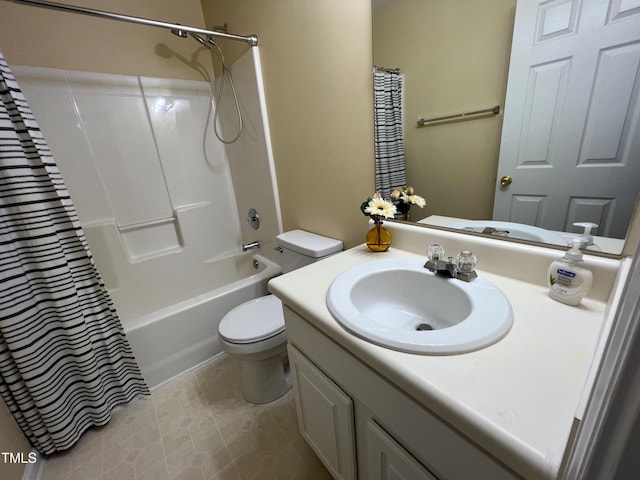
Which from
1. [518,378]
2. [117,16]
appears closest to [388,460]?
[518,378]

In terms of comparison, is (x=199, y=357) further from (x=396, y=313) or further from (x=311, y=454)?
(x=396, y=313)

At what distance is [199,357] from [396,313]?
1.34 meters

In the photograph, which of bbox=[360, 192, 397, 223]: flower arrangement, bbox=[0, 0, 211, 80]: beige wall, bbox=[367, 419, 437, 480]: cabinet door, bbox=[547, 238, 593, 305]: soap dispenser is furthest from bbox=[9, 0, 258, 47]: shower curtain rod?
bbox=[367, 419, 437, 480]: cabinet door

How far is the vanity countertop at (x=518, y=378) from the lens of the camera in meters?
0.36

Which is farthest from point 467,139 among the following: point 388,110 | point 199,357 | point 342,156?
point 199,357

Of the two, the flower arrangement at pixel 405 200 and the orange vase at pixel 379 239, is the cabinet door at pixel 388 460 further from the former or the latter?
the flower arrangement at pixel 405 200

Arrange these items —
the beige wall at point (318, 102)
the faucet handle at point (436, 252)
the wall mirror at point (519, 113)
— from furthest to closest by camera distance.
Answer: the beige wall at point (318, 102), the faucet handle at point (436, 252), the wall mirror at point (519, 113)

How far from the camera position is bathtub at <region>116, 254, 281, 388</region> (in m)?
1.42

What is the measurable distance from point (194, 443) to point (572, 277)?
1.55 metres

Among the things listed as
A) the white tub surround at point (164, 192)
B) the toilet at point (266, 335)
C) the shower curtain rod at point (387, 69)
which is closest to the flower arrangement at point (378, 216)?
the toilet at point (266, 335)

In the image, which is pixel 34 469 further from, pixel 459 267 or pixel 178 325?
pixel 459 267

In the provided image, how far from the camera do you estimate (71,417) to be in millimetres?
1206

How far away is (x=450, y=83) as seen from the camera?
826 mm

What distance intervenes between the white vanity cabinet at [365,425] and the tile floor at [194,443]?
0.90 feet
